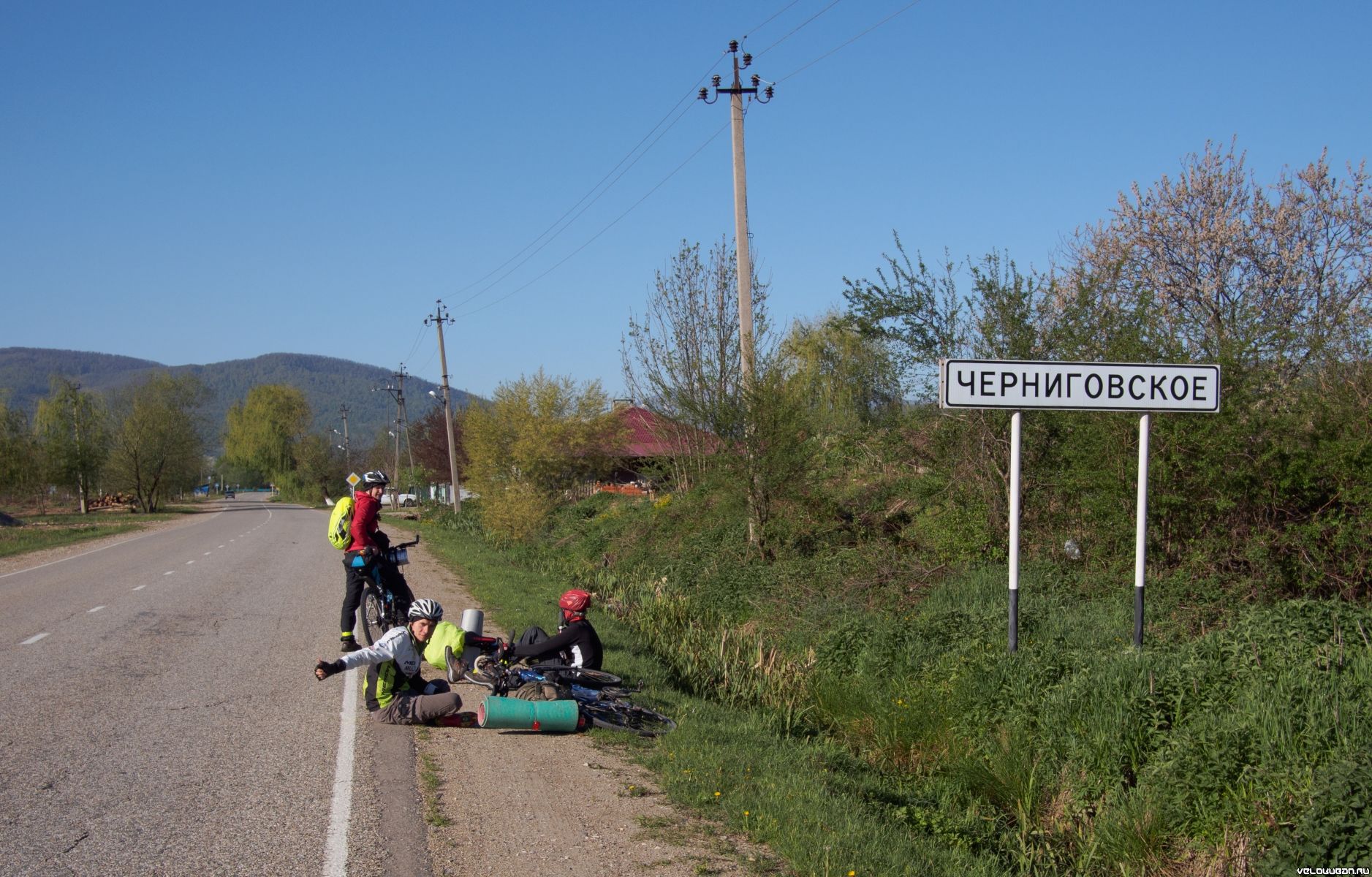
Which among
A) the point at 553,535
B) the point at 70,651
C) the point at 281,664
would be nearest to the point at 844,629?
the point at 281,664

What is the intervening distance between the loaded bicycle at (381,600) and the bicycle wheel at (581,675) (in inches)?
108

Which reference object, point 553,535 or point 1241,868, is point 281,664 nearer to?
point 1241,868

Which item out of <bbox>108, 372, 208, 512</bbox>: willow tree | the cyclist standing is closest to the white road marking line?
the cyclist standing

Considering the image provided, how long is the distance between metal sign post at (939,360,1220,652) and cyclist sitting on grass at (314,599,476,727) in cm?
448

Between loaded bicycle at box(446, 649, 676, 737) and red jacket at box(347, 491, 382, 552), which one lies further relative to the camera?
red jacket at box(347, 491, 382, 552)

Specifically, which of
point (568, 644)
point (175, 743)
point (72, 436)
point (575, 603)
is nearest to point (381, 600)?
point (575, 603)

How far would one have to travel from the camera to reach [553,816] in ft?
18.6

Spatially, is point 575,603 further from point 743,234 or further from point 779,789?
point 743,234

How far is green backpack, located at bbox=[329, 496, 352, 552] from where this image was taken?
33.5 feet

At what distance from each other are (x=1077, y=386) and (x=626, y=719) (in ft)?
14.6

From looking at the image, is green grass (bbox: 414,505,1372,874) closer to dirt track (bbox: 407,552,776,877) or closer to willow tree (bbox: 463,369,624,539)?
dirt track (bbox: 407,552,776,877)

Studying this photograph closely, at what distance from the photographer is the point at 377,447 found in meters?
94.1

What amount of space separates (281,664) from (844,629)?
622 cm

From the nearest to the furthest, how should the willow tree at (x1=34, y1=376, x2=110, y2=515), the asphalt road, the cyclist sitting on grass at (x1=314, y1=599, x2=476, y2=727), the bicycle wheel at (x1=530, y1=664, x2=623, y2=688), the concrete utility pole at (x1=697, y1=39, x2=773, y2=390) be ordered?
the asphalt road, the cyclist sitting on grass at (x1=314, y1=599, x2=476, y2=727), the bicycle wheel at (x1=530, y1=664, x2=623, y2=688), the concrete utility pole at (x1=697, y1=39, x2=773, y2=390), the willow tree at (x1=34, y1=376, x2=110, y2=515)
